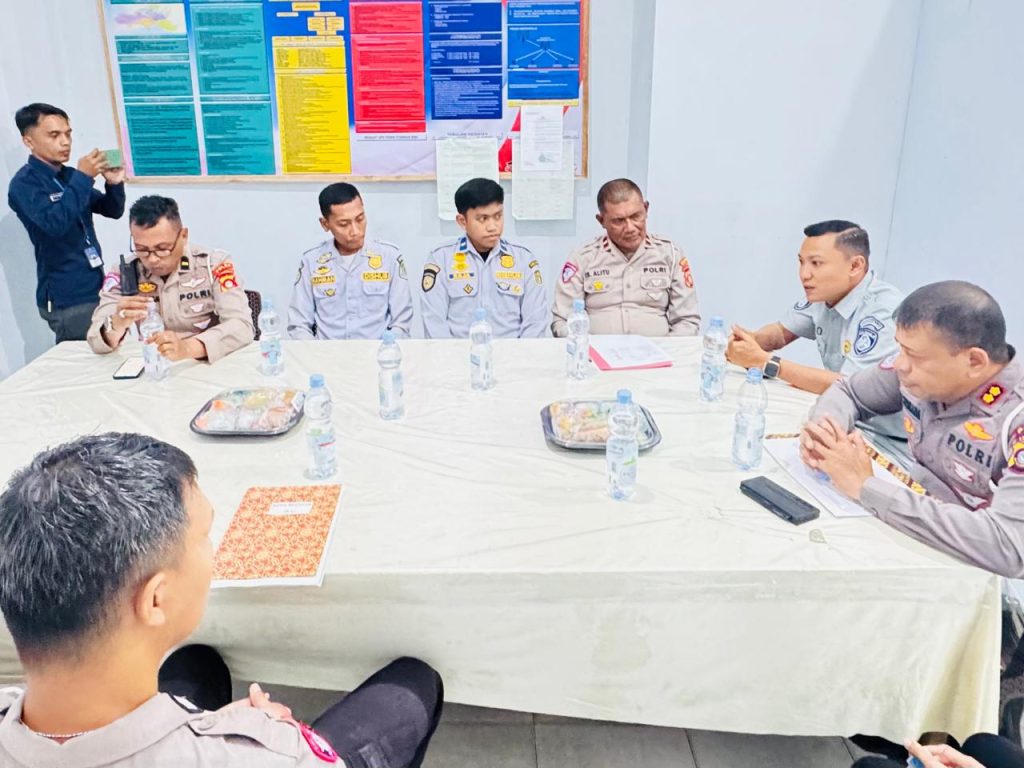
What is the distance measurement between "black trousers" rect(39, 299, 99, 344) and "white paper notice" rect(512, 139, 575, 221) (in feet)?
6.54

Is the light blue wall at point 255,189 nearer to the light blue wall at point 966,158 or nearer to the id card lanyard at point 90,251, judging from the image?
the id card lanyard at point 90,251

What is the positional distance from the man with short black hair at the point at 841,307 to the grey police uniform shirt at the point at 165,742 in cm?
166

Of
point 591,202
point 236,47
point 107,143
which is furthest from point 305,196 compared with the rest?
point 591,202

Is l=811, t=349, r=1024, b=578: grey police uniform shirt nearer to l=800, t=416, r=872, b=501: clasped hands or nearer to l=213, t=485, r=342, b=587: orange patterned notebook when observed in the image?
l=800, t=416, r=872, b=501: clasped hands

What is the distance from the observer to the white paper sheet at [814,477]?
4.68ft

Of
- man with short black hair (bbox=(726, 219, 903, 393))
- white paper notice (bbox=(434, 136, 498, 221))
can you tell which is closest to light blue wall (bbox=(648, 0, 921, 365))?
white paper notice (bbox=(434, 136, 498, 221))

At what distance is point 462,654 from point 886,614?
0.75 m

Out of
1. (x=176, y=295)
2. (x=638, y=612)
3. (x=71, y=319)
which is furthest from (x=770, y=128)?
(x=71, y=319)

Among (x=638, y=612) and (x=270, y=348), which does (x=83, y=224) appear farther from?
(x=638, y=612)

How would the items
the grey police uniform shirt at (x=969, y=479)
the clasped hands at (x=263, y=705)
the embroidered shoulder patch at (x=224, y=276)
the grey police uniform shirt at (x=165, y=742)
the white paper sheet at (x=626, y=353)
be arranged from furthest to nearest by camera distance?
the embroidered shoulder patch at (x=224, y=276), the white paper sheet at (x=626, y=353), the grey police uniform shirt at (x=969, y=479), the clasped hands at (x=263, y=705), the grey police uniform shirt at (x=165, y=742)

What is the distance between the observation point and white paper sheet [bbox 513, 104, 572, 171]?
11.5ft

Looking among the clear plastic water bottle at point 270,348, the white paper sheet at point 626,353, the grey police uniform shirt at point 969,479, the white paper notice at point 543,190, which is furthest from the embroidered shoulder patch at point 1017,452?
the white paper notice at point 543,190

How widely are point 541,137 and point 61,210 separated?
2.10m

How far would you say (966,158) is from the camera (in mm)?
2816
